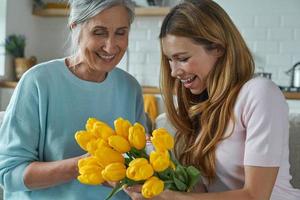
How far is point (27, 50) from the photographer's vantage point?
4.52 m

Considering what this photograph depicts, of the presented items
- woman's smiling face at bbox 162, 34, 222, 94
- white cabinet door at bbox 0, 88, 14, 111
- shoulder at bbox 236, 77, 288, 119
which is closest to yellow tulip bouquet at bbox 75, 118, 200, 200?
shoulder at bbox 236, 77, 288, 119

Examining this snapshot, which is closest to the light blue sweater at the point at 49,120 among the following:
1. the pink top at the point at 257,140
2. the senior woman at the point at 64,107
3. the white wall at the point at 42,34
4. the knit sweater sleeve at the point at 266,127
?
the senior woman at the point at 64,107

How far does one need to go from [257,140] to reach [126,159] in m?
0.37

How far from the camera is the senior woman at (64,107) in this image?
1.25m

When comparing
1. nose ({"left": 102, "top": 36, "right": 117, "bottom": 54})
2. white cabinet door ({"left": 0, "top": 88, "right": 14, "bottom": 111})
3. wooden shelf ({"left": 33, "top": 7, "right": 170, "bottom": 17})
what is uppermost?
wooden shelf ({"left": 33, "top": 7, "right": 170, "bottom": 17})

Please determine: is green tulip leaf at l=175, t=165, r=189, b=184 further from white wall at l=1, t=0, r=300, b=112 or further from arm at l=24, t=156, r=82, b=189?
white wall at l=1, t=0, r=300, b=112

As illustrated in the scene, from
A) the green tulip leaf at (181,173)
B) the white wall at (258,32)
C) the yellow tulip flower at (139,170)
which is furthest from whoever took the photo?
the white wall at (258,32)

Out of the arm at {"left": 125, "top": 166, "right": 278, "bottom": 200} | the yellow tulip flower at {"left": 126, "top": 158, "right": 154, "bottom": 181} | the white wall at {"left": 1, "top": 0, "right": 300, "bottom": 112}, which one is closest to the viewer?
the yellow tulip flower at {"left": 126, "top": 158, "right": 154, "bottom": 181}

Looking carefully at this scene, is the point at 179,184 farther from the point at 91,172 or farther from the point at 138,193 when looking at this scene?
the point at 91,172

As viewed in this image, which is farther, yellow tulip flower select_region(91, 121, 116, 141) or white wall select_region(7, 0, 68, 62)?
white wall select_region(7, 0, 68, 62)

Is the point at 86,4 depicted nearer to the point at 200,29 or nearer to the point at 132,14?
the point at 132,14

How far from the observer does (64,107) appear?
1344 millimetres

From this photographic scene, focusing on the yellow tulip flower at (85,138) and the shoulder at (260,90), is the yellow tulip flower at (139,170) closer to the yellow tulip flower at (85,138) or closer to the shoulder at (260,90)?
the yellow tulip flower at (85,138)

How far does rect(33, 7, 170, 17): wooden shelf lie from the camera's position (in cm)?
412
